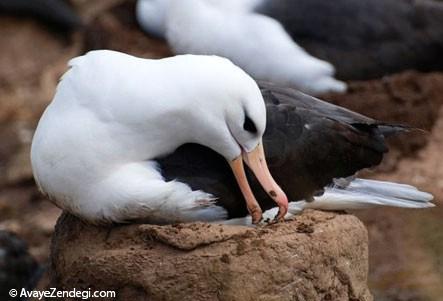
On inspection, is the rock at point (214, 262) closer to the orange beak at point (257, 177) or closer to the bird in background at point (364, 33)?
the orange beak at point (257, 177)

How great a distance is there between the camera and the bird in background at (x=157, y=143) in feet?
21.8

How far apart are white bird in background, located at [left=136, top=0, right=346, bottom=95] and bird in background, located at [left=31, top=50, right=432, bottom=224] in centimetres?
356

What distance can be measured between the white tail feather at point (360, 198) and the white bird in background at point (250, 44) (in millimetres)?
2990

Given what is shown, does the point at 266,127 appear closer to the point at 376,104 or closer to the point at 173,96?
the point at 173,96

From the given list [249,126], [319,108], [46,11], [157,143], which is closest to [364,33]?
[319,108]

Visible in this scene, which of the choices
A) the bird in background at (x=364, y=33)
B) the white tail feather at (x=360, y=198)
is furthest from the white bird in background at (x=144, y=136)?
the bird in background at (x=364, y=33)

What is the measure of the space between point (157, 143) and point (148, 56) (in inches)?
200

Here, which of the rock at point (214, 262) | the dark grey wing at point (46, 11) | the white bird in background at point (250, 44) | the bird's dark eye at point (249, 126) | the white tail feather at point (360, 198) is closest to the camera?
the rock at point (214, 262)

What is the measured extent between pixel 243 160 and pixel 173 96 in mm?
469

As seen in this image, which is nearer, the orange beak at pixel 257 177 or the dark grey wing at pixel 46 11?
the orange beak at pixel 257 177

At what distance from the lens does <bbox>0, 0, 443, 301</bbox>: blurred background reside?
899cm

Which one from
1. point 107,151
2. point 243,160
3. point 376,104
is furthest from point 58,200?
point 376,104

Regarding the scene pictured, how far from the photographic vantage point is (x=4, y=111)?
41.7 ft

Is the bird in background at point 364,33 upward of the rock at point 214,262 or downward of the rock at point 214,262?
downward
